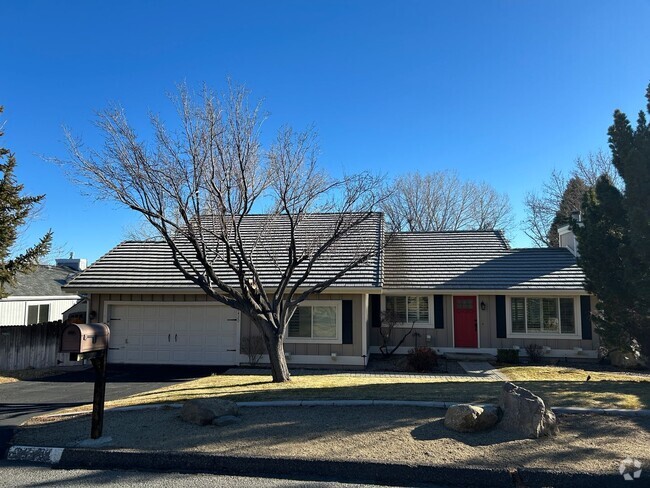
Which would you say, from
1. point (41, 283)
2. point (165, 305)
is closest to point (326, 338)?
point (165, 305)

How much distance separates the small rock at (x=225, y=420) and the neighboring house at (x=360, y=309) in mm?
8621

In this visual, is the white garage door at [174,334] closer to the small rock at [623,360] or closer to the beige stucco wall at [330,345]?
the beige stucco wall at [330,345]

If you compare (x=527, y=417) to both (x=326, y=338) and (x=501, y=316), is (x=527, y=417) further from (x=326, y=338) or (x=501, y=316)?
(x=501, y=316)

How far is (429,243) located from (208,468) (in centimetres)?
1747

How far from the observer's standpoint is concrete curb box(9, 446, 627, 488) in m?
4.52

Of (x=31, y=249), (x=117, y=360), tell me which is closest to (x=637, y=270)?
(x=117, y=360)

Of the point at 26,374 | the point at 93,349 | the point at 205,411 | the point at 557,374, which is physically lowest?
the point at 26,374

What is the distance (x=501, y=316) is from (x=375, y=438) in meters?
13.0

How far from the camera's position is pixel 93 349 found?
20.0ft

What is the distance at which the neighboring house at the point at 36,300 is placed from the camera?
835 inches

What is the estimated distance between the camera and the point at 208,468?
509cm

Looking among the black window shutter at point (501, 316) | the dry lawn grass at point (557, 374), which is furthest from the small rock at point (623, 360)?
the black window shutter at point (501, 316)

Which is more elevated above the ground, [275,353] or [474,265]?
[474,265]

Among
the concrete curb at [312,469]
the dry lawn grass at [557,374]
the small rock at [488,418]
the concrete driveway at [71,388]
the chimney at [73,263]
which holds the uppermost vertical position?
the chimney at [73,263]
